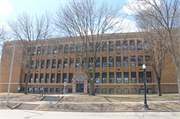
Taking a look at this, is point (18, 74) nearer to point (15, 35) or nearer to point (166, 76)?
point (15, 35)

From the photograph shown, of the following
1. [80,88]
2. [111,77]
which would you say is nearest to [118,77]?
[111,77]

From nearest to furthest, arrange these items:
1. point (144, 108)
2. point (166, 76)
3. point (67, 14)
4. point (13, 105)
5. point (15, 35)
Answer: point (144, 108), point (13, 105), point (67, 14), point (15, 35), point (166, 76)

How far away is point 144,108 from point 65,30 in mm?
13857

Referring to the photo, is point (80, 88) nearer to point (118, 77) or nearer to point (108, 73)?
point (108, 73)

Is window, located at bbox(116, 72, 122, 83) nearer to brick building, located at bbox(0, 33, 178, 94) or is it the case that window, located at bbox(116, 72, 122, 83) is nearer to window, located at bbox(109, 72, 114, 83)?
brick building, located at bbox(0, 33, 178, 94)

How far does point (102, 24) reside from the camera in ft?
63.7

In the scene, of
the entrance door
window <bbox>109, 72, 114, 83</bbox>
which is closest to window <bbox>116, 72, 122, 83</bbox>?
window <bbox>109, 72, 114, 83</bbox>

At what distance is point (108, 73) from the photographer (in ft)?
104

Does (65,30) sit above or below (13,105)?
above

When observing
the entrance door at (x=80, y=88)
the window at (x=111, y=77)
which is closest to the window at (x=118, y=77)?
the window at (x=111, y=77)

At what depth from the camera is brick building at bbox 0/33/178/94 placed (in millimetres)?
29134

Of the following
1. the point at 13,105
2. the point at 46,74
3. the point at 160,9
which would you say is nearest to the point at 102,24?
the point at 160,9

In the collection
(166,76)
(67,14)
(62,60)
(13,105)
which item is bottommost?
(13,105)

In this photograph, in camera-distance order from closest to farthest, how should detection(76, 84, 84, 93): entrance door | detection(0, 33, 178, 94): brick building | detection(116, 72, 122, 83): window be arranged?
detection(0, 33, 178, 94): brick building → detection(116, 72, 122, 83): window → detection(76, 84, 84, 93): entrance door
